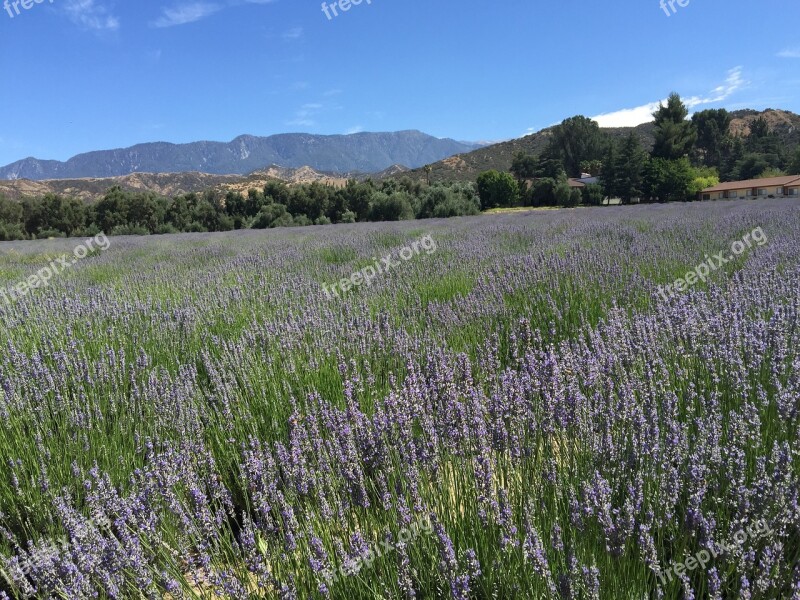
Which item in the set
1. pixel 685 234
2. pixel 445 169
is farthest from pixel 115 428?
pixel 445 169

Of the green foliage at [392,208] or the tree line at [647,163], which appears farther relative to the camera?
the tree line at [647,163]

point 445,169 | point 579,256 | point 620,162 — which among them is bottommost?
point 579,256

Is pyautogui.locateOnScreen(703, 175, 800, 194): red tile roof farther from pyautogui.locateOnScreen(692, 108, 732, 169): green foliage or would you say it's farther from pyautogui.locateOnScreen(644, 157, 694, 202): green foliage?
pyautogui.locateOnScreen(692, 108, 732, 169): green foliage

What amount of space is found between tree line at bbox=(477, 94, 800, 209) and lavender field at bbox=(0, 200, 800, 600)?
47.5m

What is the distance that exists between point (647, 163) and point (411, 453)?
53694 millimetres

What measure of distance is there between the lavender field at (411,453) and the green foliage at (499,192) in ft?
153

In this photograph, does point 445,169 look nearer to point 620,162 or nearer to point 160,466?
point 620,162

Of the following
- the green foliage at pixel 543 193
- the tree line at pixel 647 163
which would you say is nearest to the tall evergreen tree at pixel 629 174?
the tree line at pixel 647 163

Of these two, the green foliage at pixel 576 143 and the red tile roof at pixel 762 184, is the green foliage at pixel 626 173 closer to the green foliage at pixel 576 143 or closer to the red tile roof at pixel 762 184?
the red tile roof at pixel 762 184

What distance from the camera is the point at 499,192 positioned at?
4975cm

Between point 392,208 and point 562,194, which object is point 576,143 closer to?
point 562,194

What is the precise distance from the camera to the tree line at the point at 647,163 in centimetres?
4741

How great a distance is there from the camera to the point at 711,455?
5.32 feet

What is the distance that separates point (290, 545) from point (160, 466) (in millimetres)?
734
